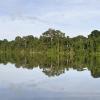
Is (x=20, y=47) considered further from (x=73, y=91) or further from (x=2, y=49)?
(x=73, y=91)

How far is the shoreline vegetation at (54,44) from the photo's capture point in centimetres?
6265

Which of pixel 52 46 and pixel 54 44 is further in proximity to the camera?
pixel 54 44

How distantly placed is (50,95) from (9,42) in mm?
76152

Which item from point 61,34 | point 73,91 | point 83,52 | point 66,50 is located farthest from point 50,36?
point 73,91

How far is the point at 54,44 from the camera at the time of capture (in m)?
71.2

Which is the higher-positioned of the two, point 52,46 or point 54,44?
point 54,44

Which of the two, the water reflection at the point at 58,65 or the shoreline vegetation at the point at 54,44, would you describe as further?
the shoreline vegetation at the point at 54,44

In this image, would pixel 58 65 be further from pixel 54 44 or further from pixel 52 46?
pixel 54 44

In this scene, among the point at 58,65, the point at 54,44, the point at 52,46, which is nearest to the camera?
the point at 58,65

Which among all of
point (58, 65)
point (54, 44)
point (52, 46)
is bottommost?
point (58, 65)

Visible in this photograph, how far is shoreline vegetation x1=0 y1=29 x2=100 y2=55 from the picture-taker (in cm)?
6265

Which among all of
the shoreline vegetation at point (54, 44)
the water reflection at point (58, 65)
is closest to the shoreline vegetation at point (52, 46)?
the shoreline vegetation at point (54, 44)

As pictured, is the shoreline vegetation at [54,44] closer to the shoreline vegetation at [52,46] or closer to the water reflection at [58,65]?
the shoreline vegetation at [52,46]

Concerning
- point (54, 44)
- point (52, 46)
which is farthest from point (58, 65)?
point (54, 44)
